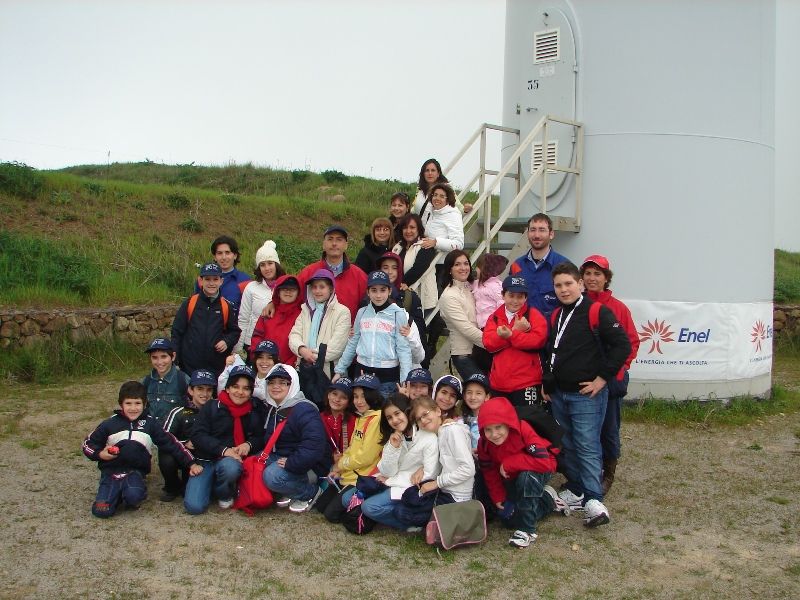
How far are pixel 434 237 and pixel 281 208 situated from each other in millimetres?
12506

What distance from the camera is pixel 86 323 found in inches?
429

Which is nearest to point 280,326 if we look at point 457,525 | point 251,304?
point 251,304

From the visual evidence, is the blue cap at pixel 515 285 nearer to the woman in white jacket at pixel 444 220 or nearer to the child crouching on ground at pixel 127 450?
the woman in white jacket at pixel 444 220

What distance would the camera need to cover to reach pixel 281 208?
19031 mm

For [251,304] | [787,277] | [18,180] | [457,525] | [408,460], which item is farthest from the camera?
[787,277]

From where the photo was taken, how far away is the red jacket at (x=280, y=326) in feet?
21.0

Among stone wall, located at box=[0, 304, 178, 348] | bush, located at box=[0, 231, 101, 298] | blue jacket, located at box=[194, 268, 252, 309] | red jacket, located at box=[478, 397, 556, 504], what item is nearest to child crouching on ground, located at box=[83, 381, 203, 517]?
blue jacket, located at box=[194, 268, 252, 309]

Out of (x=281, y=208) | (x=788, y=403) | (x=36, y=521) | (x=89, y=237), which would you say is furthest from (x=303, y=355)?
(x=281, y=208)

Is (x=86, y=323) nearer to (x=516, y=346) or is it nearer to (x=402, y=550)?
(x=516, y=346)

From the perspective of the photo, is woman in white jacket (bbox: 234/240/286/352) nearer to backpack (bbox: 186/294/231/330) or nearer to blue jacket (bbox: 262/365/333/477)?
backpack (bbox: 186/294/231/330)

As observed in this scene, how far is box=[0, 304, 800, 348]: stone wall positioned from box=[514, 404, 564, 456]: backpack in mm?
7895

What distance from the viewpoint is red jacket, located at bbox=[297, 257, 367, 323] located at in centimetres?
650

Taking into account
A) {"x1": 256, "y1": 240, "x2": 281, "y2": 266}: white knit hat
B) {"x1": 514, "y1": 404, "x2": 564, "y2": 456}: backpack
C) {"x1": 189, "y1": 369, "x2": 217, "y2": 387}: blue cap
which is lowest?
{"x1": 514, "y1": 404, "x2": 564, "y2": 456}: backpack

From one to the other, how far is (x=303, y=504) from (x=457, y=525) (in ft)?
4.31
